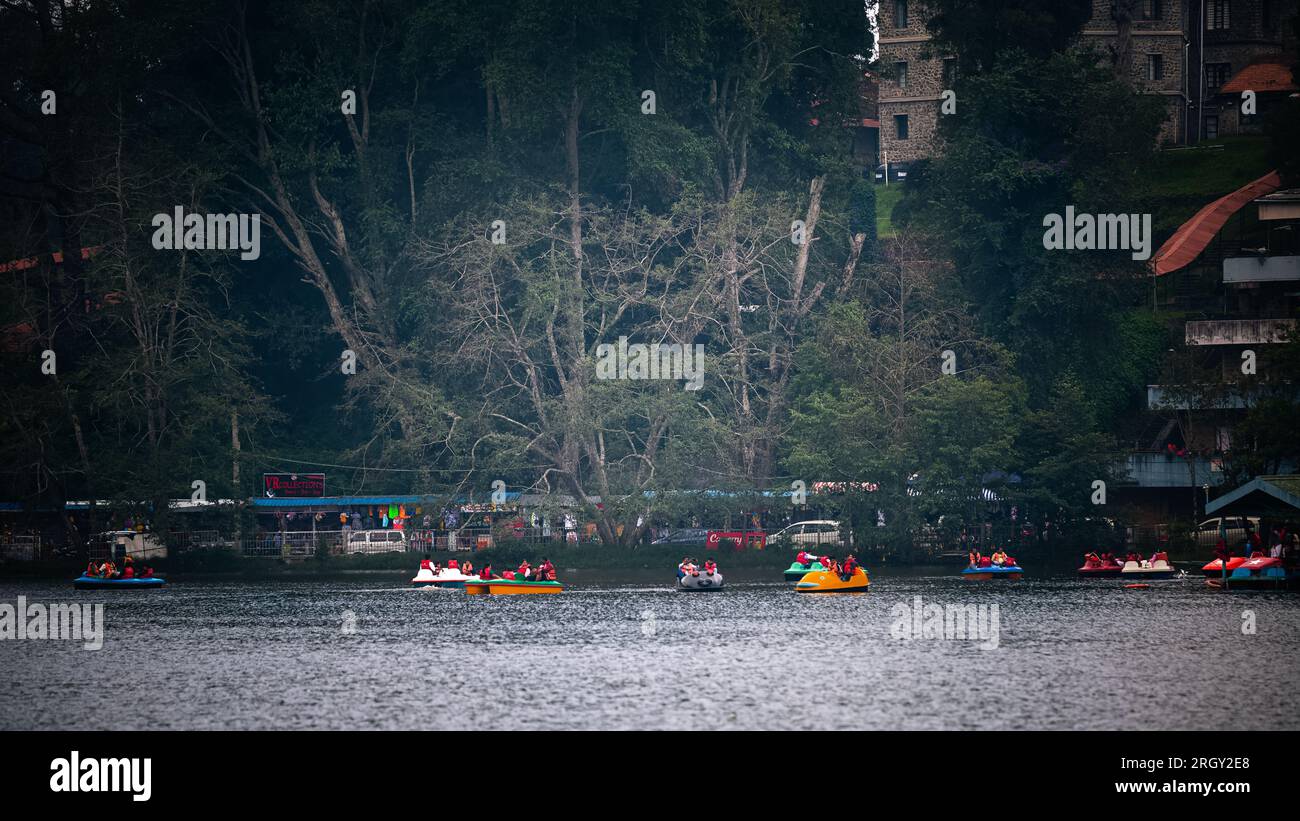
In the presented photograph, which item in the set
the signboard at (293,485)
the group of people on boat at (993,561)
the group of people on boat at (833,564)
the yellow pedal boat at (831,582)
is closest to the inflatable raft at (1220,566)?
the group of people on boat at (993,561)

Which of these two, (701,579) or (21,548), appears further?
(21,548)

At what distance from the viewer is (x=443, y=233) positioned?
84125 millimetres

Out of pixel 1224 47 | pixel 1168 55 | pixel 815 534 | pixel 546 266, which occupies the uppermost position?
pixel 1224 47

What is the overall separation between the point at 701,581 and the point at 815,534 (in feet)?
47.1

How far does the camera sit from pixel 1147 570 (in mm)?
69250

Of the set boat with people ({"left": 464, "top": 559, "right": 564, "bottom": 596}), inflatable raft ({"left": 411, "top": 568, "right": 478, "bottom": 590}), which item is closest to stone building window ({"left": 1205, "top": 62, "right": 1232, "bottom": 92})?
boat with people ({"left": 464, "top": 559, "right": 564, "bottom": 596})

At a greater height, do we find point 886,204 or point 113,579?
point 886,204

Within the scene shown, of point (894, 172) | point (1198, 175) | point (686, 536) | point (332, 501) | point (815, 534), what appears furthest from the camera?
point (894, 172)

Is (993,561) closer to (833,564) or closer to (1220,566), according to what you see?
(833,564)

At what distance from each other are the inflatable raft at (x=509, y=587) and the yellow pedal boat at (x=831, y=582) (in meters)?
10.2

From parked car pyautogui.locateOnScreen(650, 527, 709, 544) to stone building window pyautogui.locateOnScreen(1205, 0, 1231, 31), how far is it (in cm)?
6182

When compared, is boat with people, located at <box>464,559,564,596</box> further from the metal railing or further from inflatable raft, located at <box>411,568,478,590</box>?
the metal railing

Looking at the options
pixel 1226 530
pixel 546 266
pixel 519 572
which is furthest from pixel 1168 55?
pixel 519 572
